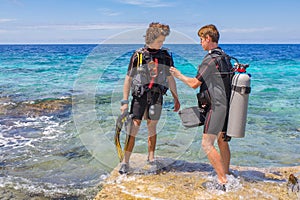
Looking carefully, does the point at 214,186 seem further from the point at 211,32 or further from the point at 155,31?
the point at 155,31

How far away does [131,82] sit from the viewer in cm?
459

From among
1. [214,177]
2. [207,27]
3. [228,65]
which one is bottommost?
[214,177]

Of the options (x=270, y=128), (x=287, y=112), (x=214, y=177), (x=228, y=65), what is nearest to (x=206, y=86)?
(x=228, y=65)

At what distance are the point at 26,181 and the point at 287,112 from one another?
919 centimetres

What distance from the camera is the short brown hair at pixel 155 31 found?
436 cm

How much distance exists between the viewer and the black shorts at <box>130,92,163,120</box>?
4598mm

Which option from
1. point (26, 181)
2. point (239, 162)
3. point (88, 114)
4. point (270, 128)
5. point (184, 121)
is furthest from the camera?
point (88, 114)

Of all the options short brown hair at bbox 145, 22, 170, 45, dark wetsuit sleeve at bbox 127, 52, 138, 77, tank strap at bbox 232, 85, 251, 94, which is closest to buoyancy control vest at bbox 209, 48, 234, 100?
→ tank strap at bbox 232, 85, 251, 94

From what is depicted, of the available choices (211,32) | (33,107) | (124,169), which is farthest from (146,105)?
(33,107)

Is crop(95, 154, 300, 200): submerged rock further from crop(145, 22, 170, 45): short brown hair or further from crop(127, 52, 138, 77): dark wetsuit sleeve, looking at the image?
crop(145, 22, 170, 45): short brown hair

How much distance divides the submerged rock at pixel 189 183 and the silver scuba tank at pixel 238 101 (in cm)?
78

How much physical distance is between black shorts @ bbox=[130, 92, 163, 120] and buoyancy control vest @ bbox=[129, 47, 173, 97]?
3.6 inches

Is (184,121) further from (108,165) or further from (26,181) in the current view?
(26,181)

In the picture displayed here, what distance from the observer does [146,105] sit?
463 centimetres
